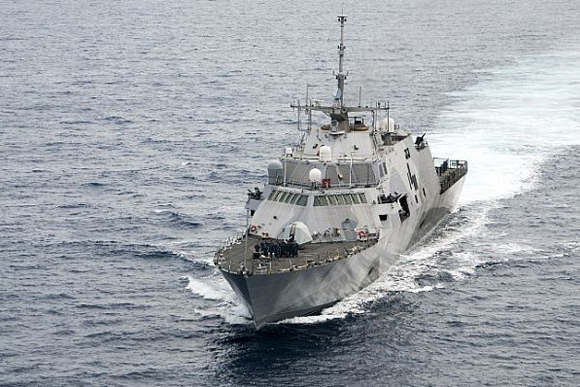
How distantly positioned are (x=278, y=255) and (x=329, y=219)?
630 centimetres

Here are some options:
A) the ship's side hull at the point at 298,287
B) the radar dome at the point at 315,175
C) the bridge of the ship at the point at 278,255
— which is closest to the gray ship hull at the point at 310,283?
the ship's side hull at the point at 298,287

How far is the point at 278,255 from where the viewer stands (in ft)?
242

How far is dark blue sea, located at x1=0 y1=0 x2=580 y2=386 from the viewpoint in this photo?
67438 millimetres

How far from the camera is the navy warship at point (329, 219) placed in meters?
72.1

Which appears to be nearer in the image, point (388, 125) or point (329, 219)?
point (329, 219)

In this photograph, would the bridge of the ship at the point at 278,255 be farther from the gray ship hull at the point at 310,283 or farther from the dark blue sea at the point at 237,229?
the dark blue sea at the point at 237,229

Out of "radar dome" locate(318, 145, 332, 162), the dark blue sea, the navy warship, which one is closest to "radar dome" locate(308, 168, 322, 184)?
the navy warship

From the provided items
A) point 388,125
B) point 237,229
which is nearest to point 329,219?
point 237,229

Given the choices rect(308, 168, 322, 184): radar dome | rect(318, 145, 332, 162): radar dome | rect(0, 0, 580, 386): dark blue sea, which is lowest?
rect(0, 0, 580, 386): dark blue sea

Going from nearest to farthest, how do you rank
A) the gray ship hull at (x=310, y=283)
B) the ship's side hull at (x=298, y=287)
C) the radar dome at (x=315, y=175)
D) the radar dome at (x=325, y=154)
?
the ship's side hull at (x=298, y=287), the gray ship hull at (x=310, y=283), the radar dome at (x=315, y=175), the radar dome at (x=325, y=154)

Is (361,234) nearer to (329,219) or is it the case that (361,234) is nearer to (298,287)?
(329,219)

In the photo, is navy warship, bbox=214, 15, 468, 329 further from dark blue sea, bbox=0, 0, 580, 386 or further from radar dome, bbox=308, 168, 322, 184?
dark blue sea, bbox=0, 0, 580, 386

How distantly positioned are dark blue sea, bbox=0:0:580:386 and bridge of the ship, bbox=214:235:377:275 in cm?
346

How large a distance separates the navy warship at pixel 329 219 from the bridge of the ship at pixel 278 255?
0.21 feet
